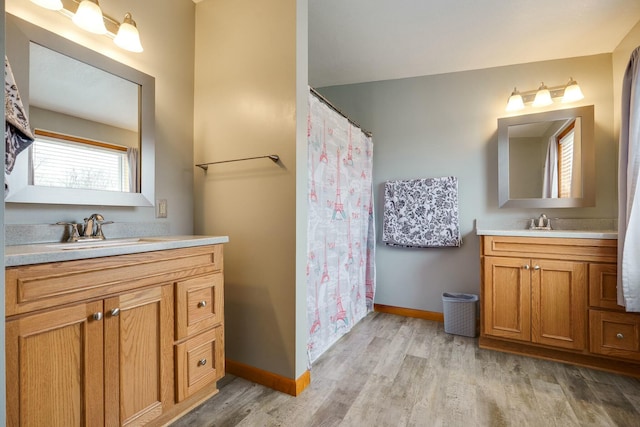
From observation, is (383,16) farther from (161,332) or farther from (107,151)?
(161,332)

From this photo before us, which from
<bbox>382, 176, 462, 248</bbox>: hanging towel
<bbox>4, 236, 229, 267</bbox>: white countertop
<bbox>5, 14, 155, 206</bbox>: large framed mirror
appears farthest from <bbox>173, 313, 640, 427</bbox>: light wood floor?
<bbox>5, 14, 155, 206</bbox>: large framed mirror

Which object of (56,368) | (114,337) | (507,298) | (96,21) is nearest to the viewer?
(56,368)

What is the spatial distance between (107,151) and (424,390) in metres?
2.25

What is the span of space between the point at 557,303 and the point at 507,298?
305mm

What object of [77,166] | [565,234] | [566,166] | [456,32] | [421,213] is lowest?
[565,234]

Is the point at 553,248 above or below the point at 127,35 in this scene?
below

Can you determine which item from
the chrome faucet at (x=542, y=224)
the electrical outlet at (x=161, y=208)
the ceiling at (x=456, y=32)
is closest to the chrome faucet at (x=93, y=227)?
the electrical outlet at (x=161, y=208)

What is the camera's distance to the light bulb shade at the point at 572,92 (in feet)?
8.24

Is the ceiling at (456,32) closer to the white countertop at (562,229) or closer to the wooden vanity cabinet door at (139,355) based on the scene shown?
the white countertop at (562,229)

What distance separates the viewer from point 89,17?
145 cm

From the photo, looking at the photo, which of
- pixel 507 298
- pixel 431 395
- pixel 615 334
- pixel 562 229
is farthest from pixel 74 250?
pixel 562 229

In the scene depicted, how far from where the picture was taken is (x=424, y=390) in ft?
5.96

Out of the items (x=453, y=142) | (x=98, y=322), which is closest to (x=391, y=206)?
(x=453, y=142)

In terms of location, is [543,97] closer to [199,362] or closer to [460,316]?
[460,316]
